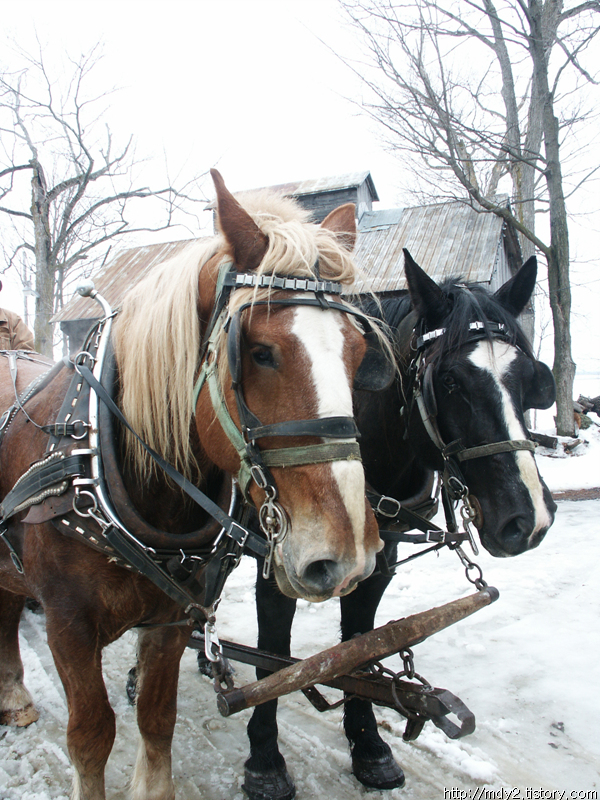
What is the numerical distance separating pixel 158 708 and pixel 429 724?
146cm

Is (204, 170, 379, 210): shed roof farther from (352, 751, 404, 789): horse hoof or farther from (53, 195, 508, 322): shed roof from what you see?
(352, 751, 404, 789): horse hoof

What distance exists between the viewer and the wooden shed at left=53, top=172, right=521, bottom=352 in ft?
38.0

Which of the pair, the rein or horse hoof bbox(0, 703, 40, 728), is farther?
horse hoof bbox(0, 703, 40, 728)

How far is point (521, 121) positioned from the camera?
1190cm

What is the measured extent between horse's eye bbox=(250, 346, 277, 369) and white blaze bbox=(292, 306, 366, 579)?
0.09m

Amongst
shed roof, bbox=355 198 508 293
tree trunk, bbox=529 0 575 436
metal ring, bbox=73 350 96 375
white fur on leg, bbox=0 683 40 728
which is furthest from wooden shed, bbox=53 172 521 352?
metal ring, bbox=73 350 96 375

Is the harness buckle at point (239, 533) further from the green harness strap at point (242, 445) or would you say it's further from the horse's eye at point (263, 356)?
the horse's eye at point (263, 356)

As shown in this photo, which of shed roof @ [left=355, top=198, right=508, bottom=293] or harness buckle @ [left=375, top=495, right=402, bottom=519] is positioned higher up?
shed roof @ [left=355, top=198, right=508, bottom=293]

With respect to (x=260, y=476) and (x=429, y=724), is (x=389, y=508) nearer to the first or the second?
(x=260, y=476)

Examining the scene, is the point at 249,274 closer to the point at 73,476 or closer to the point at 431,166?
the point at 73,476

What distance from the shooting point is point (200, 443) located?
1605mm

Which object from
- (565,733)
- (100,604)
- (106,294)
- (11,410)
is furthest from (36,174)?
(565,733)

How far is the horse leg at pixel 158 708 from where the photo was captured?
6.11 ft

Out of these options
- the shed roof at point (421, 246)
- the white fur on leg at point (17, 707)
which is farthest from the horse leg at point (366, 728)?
the shed roof at point (421, 246)
